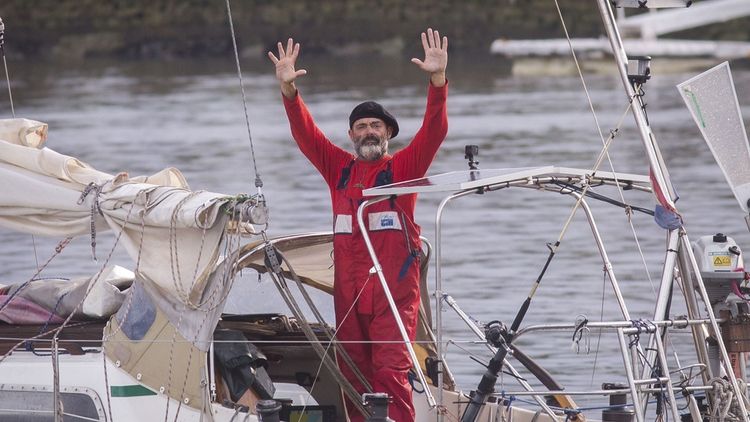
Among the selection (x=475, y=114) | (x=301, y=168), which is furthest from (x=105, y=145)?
(x=475, y=114)

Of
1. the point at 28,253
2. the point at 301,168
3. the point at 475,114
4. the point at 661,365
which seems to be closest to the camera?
the point at 661,365

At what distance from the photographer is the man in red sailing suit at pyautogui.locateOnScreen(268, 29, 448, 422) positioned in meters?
7.55

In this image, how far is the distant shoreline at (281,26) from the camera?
62406 millimetres

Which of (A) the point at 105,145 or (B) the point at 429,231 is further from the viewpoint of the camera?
(A) the point at 105,145

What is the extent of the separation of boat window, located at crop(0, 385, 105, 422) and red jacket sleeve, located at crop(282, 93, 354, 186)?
1.62m

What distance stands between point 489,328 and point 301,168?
20.0 m

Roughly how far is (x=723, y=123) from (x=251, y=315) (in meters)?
2.62

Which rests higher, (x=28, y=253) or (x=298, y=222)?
(x=298, y=222)

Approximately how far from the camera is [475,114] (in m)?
36.1

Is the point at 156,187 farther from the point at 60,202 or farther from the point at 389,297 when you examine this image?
the point at 389,297

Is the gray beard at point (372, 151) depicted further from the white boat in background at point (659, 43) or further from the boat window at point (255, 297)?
the white boat in background at point (659, 43)

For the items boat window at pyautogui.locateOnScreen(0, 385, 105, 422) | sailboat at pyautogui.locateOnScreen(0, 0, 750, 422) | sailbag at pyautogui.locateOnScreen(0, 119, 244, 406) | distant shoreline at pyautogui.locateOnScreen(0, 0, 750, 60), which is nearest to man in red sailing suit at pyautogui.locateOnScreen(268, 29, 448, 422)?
sailboat at pyautogui.locateOnScreen(0, 0, 750, 422)

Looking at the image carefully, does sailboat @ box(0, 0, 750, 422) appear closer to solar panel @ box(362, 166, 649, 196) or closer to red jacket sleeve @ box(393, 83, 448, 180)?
solar panel @ box(362, 166, 649, 196)

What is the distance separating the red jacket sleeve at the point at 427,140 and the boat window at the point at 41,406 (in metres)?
1.89
